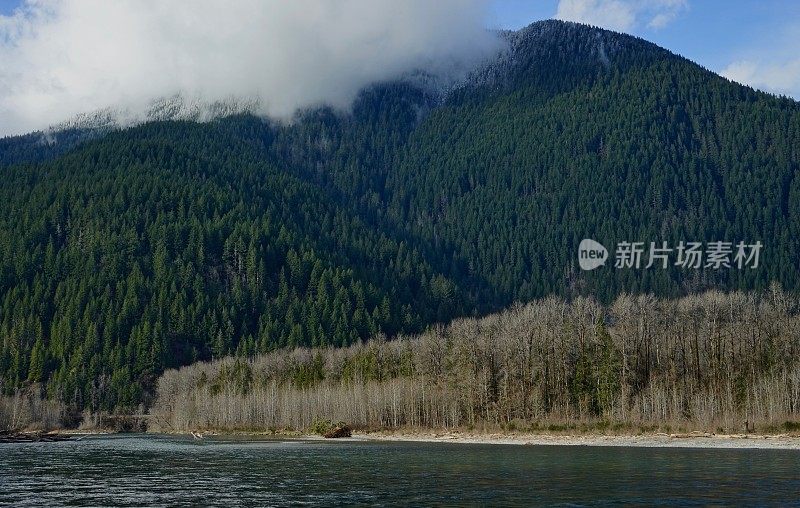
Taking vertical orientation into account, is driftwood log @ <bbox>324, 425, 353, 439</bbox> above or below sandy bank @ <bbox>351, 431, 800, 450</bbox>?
above

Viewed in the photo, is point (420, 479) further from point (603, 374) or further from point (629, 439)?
point (603, 374)

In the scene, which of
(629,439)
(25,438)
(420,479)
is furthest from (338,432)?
(420,479)

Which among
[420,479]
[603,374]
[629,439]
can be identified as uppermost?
[603,374]

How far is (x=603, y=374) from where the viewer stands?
5118 inches

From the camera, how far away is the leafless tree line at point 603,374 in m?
118

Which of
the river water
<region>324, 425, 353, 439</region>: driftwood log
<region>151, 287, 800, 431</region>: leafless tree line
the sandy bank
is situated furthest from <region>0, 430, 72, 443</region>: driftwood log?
the sandy bank

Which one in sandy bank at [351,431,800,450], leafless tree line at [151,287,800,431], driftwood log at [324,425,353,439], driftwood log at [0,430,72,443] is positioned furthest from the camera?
driftwood log at [324,425,353,439]

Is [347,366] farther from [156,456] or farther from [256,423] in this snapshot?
[156,456]

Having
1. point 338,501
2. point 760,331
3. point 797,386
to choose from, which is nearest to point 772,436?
point 797,386

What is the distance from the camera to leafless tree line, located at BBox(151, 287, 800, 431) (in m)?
118

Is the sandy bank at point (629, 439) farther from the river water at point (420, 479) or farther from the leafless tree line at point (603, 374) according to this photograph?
the river water at point (420, 479)

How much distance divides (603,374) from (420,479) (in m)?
78.3

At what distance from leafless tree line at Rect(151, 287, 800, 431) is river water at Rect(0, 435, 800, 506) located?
3511 cm

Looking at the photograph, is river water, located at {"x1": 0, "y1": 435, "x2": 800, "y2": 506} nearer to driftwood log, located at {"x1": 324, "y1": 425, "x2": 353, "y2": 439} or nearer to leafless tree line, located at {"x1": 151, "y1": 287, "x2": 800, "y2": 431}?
leafless tree line, located at {"x1": 151, "y1": 287, "x2": 800, "y2": 431}
